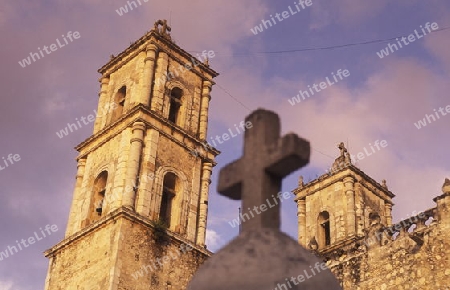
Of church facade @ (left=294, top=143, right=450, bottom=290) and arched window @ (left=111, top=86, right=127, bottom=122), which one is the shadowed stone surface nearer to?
church facade @ (left=294, top=143, right=450, bottom=290)

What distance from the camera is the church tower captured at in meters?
22.5

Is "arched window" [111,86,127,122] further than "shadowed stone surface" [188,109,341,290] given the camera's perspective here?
Yes

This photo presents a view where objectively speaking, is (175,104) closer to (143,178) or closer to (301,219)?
(143,178)

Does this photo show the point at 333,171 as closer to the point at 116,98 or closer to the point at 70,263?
the point at 116,98

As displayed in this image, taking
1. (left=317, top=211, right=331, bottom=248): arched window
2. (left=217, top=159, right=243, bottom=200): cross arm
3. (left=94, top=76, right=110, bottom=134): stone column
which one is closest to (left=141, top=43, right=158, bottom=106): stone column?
(left=94, top=76, right=110, bottom=134): stone column

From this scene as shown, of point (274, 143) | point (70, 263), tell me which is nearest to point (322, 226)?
point (70, 263)

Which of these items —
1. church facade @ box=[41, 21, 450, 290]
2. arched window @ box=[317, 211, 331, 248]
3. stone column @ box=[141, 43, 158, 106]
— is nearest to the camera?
church facade @ box=[41, 21, 450, 290]

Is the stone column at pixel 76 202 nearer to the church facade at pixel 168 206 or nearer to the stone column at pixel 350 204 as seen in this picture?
the church facade at pixel 168 206

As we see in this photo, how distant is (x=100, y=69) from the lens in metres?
22.4

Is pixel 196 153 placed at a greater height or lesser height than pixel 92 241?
greater

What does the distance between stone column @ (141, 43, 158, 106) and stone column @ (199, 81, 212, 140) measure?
1997 millimetres

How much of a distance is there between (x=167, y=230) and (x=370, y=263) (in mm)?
5228

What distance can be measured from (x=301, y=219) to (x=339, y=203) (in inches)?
62.7

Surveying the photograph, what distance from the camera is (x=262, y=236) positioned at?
3.24 metres
